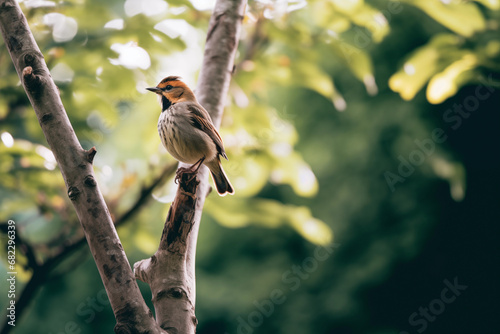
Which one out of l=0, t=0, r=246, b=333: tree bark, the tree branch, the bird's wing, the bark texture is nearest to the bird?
the bird's wing

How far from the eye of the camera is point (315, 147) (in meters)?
8.34

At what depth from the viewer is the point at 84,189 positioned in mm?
1372

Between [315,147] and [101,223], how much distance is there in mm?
7179

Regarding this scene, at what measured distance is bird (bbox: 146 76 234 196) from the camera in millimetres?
2250

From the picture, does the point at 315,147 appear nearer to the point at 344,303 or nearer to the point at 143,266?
the point at 344,303

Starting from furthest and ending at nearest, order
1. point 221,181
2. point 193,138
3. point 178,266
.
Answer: point 221,181, point 193,138, point 178,266

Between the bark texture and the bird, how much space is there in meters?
0.72

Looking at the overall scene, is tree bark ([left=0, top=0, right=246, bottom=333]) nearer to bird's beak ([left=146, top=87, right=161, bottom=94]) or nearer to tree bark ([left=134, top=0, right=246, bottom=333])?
tree bark ([left=134, top=0, right=246, bottom=333])

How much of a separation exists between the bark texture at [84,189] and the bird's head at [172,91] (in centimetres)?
137

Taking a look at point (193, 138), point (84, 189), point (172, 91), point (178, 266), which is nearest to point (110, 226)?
point (84, 189)

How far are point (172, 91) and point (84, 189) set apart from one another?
1.63 m

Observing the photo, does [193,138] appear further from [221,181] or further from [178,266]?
[178,266]

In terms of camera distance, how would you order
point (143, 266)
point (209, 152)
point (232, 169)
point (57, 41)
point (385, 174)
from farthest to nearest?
point (385, 174)
point (232, 169)
point (57, 41)
point (209, 152)
point (143, 266)

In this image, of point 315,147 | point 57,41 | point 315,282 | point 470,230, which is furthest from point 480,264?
point 57,41
